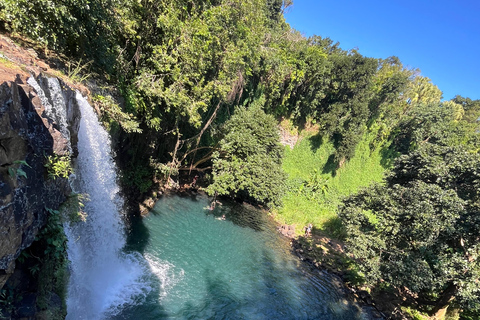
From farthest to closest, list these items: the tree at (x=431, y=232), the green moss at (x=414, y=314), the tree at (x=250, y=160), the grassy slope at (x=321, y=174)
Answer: the grassy slope at (x=321, y=174) → the tree at (x=250, y=160) → the green moss at (x=414, y=314) → the tree at (x=431, y=232)

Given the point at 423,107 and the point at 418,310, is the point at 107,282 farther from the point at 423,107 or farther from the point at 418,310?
the point at 423,107

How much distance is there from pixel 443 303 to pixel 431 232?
411 cm

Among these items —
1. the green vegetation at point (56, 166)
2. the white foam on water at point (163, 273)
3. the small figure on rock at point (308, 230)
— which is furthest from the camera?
the small figure on rock at point (308, 230)

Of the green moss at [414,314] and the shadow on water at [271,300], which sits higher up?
the green moss at [414,314]

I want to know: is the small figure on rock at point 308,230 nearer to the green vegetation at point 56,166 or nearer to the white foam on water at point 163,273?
the white foam on water at point 163,273

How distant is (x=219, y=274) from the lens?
420 inches

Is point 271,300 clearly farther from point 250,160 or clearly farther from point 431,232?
point 250,160

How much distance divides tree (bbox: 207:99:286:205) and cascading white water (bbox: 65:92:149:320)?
7.34 m

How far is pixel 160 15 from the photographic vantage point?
10188 millimetres

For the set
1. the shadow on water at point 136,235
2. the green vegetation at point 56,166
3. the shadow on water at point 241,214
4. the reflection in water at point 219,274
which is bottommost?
the shadow on water at point 136,235

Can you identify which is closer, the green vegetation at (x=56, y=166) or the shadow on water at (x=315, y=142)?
the green vegetation at (x=56, y=166)

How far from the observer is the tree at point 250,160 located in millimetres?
15773

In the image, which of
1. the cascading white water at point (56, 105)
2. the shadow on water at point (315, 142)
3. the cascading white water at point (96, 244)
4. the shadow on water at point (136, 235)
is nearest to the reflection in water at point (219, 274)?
the shadow on water at point (136, 235)

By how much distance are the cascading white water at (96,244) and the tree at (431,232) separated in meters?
10.2
